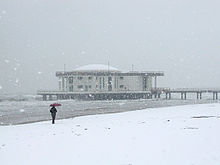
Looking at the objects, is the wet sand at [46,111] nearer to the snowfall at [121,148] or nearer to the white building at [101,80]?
the snowfall at [121,148]

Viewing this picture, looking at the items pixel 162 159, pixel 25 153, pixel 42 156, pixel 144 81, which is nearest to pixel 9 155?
pixel 25 153

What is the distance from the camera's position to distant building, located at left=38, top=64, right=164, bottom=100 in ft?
237

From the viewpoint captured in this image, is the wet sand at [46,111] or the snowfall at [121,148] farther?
the wet sand at [46,111]

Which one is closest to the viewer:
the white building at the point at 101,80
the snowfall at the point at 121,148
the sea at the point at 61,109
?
the snowfall at the point at 121,148

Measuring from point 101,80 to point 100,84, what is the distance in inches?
37.3

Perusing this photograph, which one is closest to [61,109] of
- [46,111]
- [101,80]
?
[46,111]

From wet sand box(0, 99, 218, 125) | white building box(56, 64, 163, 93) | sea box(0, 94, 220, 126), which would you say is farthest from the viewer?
white building box(56, 64, 163, 93)

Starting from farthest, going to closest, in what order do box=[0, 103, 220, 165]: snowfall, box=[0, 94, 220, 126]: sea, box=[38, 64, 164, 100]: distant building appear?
box=[38, 64, 164, 100]: distant building, box=[0, 94, 220, 126]: sea, box=[0, 103, 220, 165]: snowfall

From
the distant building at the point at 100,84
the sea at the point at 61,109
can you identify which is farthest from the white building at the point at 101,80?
the sea at the point at 61,109

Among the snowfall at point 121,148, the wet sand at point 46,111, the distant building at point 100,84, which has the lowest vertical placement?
the wet sand at point 46,111

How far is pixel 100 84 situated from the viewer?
73.6 meters

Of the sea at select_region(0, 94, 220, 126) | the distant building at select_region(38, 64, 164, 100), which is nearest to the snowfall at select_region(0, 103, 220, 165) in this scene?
the sea at select_region(0, 94, 220, 126)

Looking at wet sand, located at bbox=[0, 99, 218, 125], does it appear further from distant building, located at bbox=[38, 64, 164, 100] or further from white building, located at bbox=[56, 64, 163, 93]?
white building, located at bbox=[56, 64, 163, 93]

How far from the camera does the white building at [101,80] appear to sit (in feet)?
240
